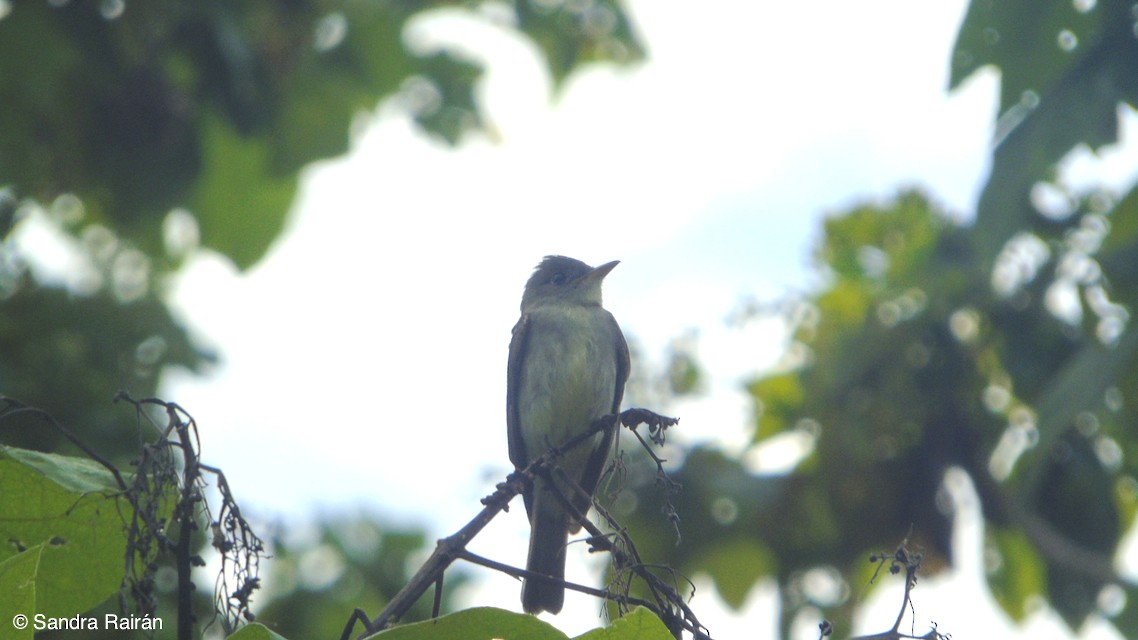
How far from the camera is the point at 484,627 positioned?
202 cm

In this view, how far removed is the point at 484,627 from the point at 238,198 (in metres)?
5.93

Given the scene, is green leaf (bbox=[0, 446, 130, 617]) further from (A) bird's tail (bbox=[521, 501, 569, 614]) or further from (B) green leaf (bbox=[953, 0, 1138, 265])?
(A) bird's tail (bbox=[521, 501, 569, 614])

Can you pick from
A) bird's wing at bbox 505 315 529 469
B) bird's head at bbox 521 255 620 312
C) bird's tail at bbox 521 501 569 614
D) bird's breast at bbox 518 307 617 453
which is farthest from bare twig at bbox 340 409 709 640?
bird's head at bbox 521 255 620 312

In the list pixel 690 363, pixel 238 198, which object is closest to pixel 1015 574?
pixel 690 363

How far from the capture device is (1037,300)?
22.4ft

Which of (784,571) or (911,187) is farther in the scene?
(911,187)

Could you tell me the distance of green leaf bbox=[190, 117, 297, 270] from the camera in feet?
24.0

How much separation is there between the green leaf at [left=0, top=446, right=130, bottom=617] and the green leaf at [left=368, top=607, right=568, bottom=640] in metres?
0.78

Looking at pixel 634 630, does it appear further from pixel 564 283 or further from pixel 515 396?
pixel 564 283

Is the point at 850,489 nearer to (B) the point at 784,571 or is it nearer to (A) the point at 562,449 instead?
(B) the point at 784,571

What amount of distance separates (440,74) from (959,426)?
13.7 feet

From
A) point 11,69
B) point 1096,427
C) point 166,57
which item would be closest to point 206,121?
point 166,57

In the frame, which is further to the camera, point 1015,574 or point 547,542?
point 1015,574

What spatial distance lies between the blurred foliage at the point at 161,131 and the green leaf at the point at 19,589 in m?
2.60
